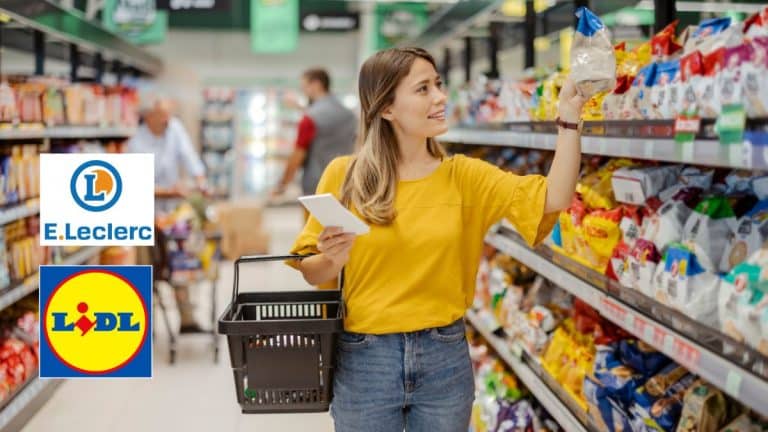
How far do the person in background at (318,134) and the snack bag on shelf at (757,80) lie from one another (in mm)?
5275

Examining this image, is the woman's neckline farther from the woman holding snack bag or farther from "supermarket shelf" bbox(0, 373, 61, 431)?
"supermarket shelf" bbox(0, 373, 61, 431)

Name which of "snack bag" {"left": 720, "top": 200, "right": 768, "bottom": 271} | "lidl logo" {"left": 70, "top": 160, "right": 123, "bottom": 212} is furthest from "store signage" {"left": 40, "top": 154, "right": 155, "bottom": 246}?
"snack bag" {"left": 720, "top": 200, "right": 768, "bottom": 271}

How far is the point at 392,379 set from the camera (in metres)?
2.14

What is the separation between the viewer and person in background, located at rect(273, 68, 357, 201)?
271 inches

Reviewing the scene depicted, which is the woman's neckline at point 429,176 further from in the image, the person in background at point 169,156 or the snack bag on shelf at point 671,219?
the person in background at point 169,156

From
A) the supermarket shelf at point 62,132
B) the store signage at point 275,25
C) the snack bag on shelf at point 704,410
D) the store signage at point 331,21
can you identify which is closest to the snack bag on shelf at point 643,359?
the snack bag on shelf at point 704,410

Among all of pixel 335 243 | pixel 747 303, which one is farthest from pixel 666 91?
pixel 335 243

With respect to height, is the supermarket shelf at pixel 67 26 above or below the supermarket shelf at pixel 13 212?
above

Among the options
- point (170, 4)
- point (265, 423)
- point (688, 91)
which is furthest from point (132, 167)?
point (170, 4)

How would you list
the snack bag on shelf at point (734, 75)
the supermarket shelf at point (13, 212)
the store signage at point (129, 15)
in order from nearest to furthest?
the snack bag on shelf at point (734, 75) < the supermarket shelf at point (13, 212) < the store signage at point (129, 15)

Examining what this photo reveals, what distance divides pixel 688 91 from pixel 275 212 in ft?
47.3

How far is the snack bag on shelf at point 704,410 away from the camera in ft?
6.97

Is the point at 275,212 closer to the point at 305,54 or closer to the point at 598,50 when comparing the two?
the point at 305,54

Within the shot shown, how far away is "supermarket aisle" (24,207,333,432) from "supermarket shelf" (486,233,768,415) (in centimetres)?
114
